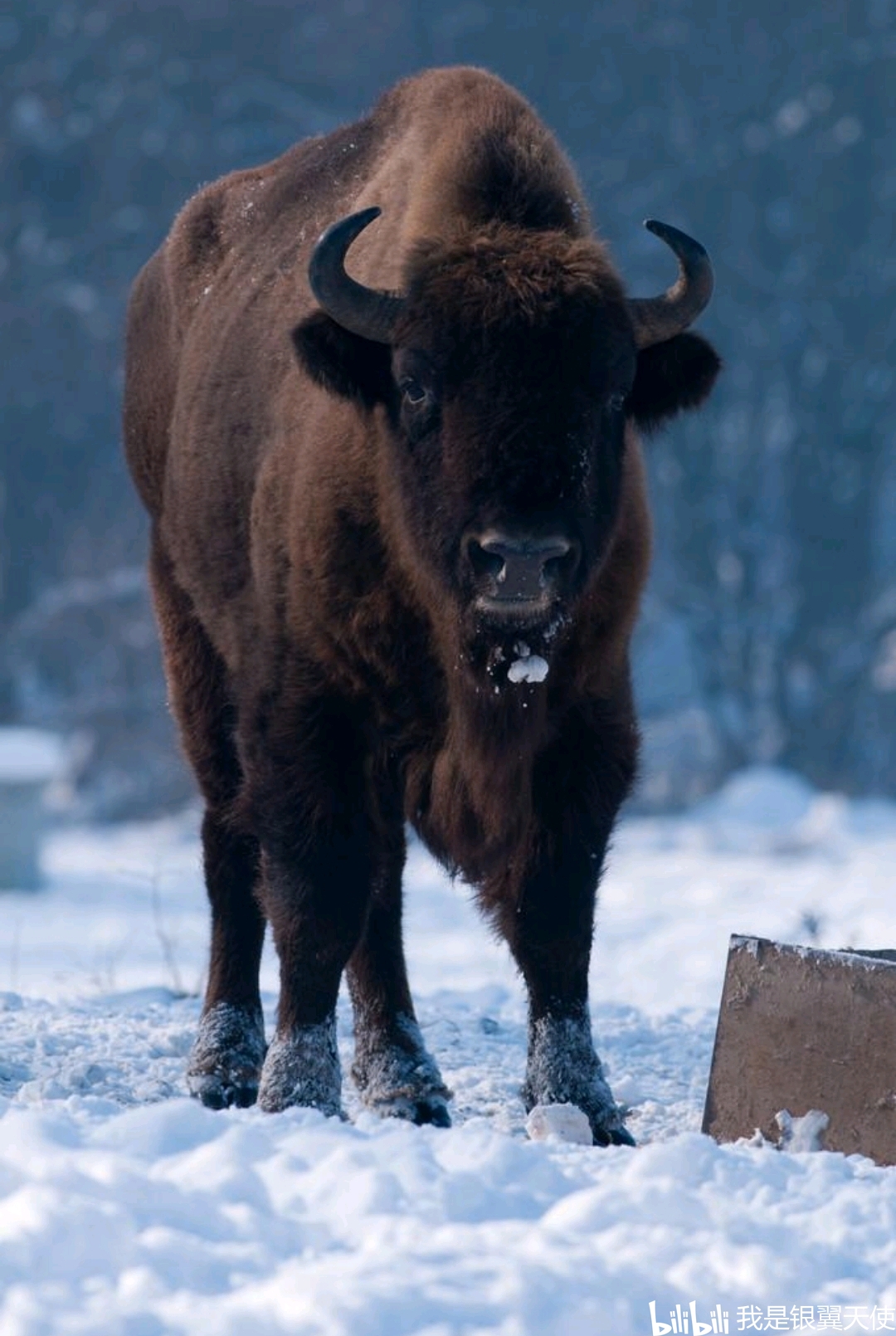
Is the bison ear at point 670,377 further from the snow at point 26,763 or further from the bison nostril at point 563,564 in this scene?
the snow at point 26,763

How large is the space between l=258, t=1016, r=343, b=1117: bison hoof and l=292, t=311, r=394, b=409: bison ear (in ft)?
4.75

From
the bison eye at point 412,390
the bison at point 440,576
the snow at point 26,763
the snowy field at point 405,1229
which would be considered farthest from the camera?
the snow at point 26,763

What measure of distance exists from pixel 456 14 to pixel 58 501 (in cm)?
746

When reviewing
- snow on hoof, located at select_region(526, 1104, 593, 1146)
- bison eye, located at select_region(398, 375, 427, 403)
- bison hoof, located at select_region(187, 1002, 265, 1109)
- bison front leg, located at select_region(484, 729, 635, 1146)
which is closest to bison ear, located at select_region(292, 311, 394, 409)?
bison eye, located at select_region(398, 375, 427, 403)

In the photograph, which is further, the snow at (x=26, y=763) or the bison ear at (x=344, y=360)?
the snow at (x=26, y=763)

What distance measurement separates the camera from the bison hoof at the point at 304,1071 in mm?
5098

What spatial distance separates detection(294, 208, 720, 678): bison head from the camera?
4.57 meters

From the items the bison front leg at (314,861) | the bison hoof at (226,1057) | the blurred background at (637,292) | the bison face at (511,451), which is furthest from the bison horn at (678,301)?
the blurred background at (637,292)

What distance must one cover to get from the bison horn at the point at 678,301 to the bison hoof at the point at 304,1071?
1.74 m

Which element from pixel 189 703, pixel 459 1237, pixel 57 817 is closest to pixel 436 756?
pixel 189 703

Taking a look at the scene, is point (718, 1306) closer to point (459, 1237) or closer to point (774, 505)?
point (459, 1237)

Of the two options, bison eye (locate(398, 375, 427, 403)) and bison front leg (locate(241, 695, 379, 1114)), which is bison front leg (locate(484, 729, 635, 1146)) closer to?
bison front leg (locate(241, 695, 379, 1114))

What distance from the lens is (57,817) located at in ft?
82.9

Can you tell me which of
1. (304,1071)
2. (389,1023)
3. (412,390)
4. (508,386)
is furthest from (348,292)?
(389,1023)
